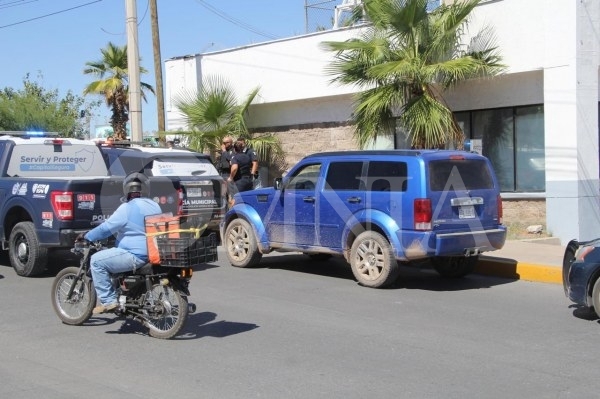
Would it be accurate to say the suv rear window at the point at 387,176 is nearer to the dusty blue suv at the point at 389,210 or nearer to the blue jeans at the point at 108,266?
the dusty blue suv at the point at 389,210

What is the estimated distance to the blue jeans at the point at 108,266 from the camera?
7.62 m

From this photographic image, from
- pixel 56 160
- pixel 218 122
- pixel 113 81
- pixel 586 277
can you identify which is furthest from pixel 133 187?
pixel 113 81

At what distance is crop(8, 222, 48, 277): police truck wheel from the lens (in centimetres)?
1138

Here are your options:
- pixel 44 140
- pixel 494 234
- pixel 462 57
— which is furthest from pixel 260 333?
pixel 462 57

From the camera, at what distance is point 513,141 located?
52.0 feet

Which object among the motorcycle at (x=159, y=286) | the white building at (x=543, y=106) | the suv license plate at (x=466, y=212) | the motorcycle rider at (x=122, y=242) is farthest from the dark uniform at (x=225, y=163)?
the motorcycle rider at (x=122, y=242)

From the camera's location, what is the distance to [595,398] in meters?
5.70

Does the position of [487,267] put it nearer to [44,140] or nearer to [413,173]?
[413,173]

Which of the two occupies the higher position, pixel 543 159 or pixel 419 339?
pixel 543 159

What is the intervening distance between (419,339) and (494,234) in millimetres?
3639

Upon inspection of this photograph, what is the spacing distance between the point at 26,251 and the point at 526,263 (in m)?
7.62

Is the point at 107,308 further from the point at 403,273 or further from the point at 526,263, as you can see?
the point at 526,263

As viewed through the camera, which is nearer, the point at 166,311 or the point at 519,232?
the point at 166,311

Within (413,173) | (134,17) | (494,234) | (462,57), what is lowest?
(494,234)
